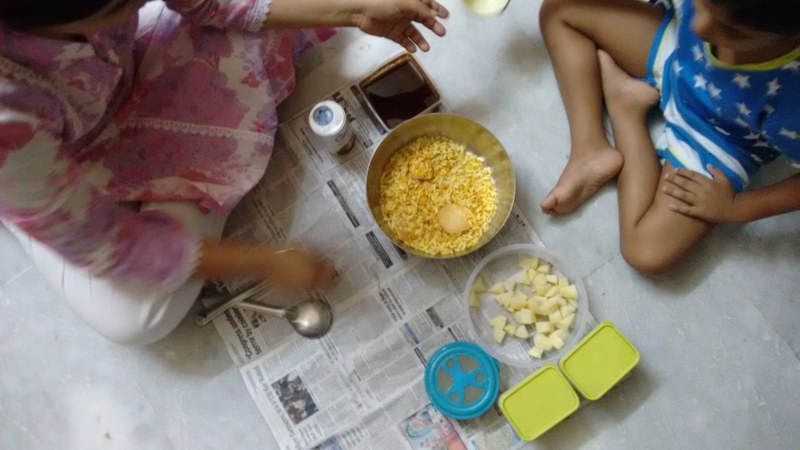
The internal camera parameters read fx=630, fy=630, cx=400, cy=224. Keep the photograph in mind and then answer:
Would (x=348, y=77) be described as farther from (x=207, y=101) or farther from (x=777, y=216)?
(x=777, y=216)

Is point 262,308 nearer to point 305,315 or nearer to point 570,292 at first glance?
point 305,315

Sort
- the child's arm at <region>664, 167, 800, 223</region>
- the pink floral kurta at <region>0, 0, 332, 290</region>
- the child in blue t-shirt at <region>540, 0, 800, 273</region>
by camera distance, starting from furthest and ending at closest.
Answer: the child's arm at <region>664, 167, 800, 223</region>, the child in blue t-shirt at <region>540, 0, 800, 273</region>, the pink floral kurta at <region>0, 0, 332, 290</region>

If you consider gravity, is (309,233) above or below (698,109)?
below

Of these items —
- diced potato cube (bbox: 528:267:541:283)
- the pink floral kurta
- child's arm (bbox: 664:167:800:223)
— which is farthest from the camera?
diced potato cube (bbox: 528:267:541:283)

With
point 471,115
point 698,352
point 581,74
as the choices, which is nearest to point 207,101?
point 471,115

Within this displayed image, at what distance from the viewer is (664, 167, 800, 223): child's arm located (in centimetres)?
94

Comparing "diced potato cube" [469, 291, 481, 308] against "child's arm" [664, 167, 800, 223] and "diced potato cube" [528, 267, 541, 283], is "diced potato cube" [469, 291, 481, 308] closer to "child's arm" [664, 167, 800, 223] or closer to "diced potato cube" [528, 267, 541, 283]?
"diced potato cube" [528, 267, 541, 283]

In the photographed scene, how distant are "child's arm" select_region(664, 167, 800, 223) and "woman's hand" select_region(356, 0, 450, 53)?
0.45 m

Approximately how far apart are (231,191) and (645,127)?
2.26ft

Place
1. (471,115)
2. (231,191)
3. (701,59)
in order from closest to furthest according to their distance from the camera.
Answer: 1. (701,59)
2. (231,191)
3. (471,115)

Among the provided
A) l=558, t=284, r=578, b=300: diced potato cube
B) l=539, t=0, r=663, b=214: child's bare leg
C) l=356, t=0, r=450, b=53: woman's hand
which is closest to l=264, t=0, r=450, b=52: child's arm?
l=356, t=0, r=450, b=53: woman's hand

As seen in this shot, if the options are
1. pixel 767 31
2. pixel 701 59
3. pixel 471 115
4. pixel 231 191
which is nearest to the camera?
pixel 767 31

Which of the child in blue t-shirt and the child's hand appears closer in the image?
the child in blue t-shirt

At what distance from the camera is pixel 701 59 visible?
0.88 metres
